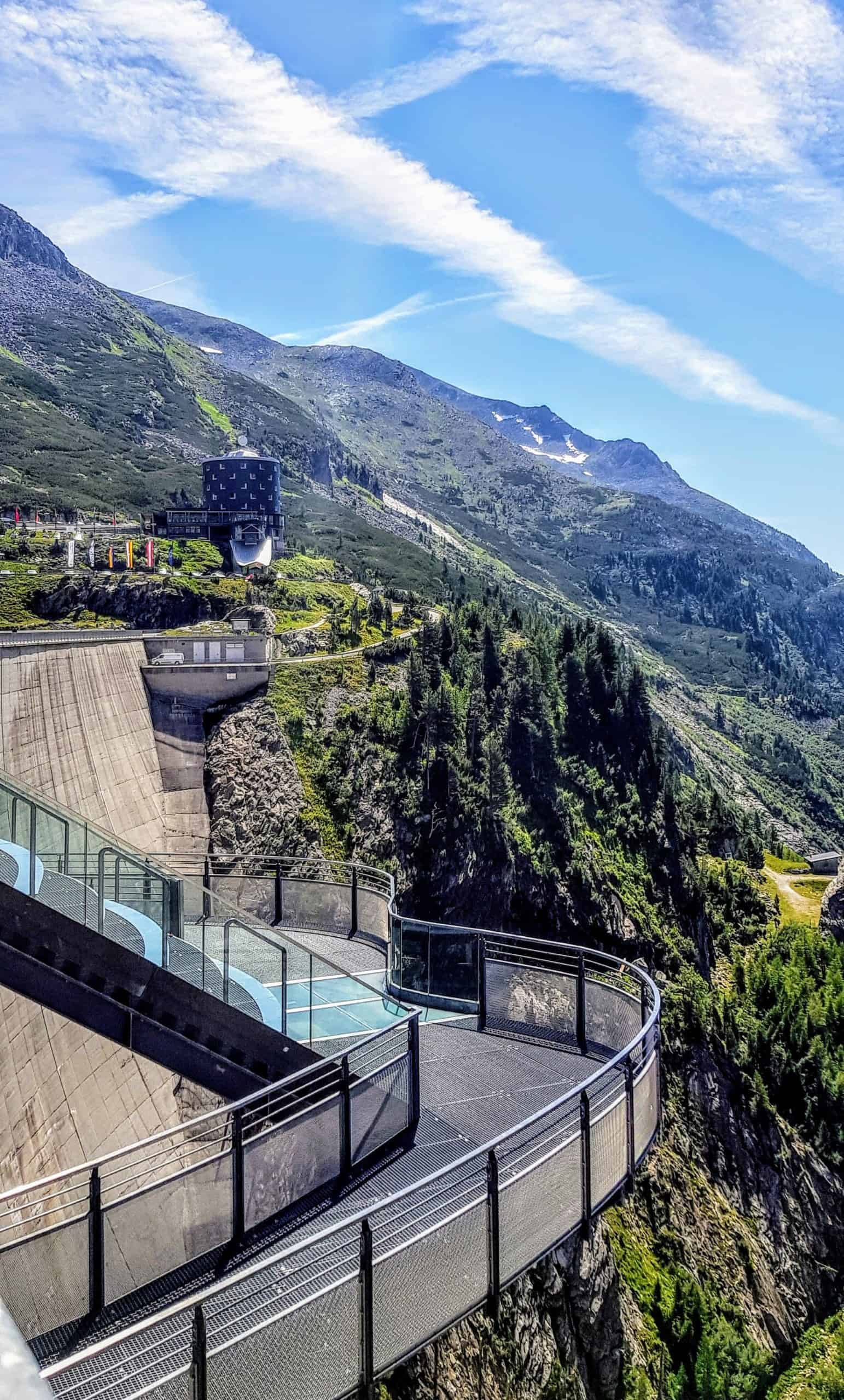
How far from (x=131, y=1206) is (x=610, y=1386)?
26.3 meters

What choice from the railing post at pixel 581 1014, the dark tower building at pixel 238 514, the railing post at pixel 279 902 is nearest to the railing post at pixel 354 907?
the railing post at pixel 279 902

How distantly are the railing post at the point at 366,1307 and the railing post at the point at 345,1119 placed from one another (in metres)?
1.95

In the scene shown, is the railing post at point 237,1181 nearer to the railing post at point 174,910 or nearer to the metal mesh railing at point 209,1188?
the metal mesh railing at point 209,1188

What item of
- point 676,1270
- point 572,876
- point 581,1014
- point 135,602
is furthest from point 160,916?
point 135,602

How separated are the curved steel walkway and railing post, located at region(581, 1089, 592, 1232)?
3 cm

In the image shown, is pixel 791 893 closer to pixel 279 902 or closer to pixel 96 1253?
pixel 279 902

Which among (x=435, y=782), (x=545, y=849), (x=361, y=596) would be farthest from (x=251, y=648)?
(x=361, y=596)

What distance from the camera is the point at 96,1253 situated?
7094 millimetres

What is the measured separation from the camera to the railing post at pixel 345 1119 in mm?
8828

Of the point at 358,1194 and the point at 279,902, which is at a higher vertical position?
the point at 279,902

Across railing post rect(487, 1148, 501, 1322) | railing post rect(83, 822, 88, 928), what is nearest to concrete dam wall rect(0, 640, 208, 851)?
railing post rect(83, 822, 88, 928)

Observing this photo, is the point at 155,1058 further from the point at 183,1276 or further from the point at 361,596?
the point at 361,596

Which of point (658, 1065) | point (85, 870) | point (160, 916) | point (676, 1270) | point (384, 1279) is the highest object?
point (85, 870)

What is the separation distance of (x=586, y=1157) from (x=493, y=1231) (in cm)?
142
